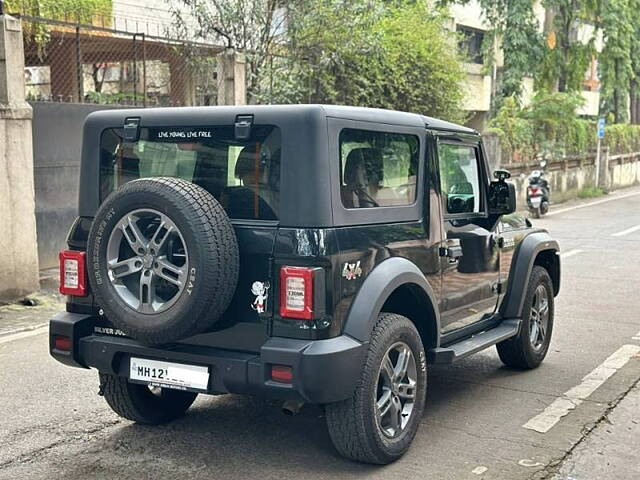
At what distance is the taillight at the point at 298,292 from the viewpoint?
414cm

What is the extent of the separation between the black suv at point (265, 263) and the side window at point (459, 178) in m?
0.19

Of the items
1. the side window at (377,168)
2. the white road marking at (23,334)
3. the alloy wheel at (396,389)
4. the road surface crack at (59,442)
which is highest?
the side window at (377,168)

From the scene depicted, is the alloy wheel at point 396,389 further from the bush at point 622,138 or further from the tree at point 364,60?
the bush at point 622,138

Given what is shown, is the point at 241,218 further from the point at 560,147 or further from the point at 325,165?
the point at 560,147

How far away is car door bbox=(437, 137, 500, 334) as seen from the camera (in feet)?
17.7

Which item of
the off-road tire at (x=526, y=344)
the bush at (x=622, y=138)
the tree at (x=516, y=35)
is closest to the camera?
the off-road tire at (x=526, y=344)

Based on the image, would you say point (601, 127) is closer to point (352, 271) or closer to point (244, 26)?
point (244, 26)

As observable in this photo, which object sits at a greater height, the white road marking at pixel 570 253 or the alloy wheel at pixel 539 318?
the alloy wheel at pixel 539 318

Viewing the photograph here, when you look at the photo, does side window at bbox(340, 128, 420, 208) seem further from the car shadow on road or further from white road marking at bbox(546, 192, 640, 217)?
white road marking at bbox(546, 192, 640, 217)

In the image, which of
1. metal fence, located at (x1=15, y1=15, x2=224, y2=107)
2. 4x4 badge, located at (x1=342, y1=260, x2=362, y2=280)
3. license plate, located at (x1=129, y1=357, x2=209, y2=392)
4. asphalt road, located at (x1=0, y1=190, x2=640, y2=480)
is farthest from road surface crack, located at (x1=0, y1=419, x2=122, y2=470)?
metal fence, located at (x1=15, y1=15, x2=224, y2=107)

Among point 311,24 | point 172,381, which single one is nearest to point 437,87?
point 311,24

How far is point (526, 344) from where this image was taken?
6.50 m

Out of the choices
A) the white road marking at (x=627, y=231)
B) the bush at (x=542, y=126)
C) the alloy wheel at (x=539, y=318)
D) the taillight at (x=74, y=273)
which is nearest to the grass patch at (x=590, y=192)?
→ the bush at (x=542, y=126)

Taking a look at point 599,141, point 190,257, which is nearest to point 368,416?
point 190,257
